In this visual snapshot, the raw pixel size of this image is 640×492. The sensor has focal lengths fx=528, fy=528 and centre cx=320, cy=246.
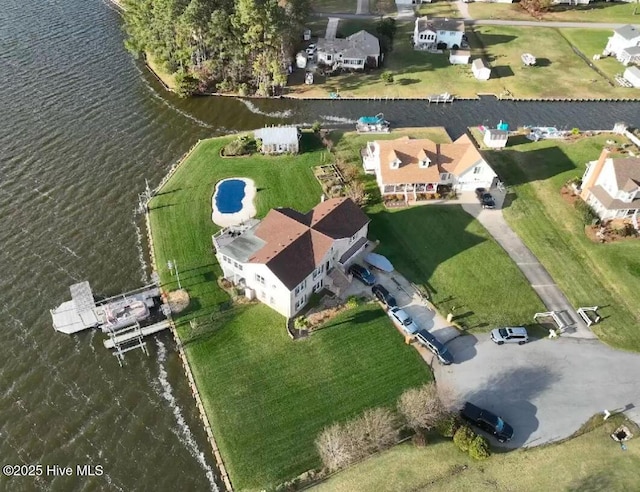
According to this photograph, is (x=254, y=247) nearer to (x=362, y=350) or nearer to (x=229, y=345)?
(x=229, y=345)

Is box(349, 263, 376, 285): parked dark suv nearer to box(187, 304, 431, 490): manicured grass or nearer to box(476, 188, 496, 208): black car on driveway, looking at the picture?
box(187, 304, 431, 490): manicured grass

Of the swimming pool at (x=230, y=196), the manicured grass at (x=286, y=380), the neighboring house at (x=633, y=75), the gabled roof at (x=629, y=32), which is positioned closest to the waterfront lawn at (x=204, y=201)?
the swimming pool at (x=230, y=196)

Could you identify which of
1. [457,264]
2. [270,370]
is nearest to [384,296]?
[457,264]

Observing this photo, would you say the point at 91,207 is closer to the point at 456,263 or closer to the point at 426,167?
the point at 426,167

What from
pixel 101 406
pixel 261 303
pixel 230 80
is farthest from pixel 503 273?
pixel 230 80

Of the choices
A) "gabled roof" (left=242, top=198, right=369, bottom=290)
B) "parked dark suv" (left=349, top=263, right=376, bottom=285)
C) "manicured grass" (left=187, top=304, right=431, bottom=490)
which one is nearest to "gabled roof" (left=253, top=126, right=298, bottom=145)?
"gabled roof" (left=242, top=198, right=369, bottom=290)

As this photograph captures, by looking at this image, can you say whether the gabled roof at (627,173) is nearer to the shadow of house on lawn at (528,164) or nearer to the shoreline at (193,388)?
the shadow of house on lawn at (528,164)
